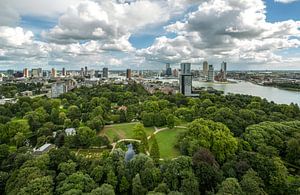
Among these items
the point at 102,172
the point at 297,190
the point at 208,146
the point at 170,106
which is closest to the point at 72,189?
the point at 102,172

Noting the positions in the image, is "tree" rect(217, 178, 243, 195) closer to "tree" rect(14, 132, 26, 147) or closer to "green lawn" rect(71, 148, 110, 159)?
"green lawn" rect(71, 148, 110, 159)

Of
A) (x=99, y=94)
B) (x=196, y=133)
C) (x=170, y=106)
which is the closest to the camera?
(x=196, y=133)

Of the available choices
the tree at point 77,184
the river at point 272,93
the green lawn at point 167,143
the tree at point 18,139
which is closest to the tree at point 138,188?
the tree at point 77,184

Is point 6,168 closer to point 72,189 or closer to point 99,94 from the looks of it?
point 72,189

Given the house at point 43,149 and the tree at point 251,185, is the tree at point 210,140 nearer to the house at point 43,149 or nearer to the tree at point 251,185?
→ the tree at point 251,185

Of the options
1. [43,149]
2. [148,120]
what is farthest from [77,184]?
[148,120]

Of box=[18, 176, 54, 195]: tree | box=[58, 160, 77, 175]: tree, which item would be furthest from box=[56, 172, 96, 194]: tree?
box=[58, 160, 77, 175]: tree
